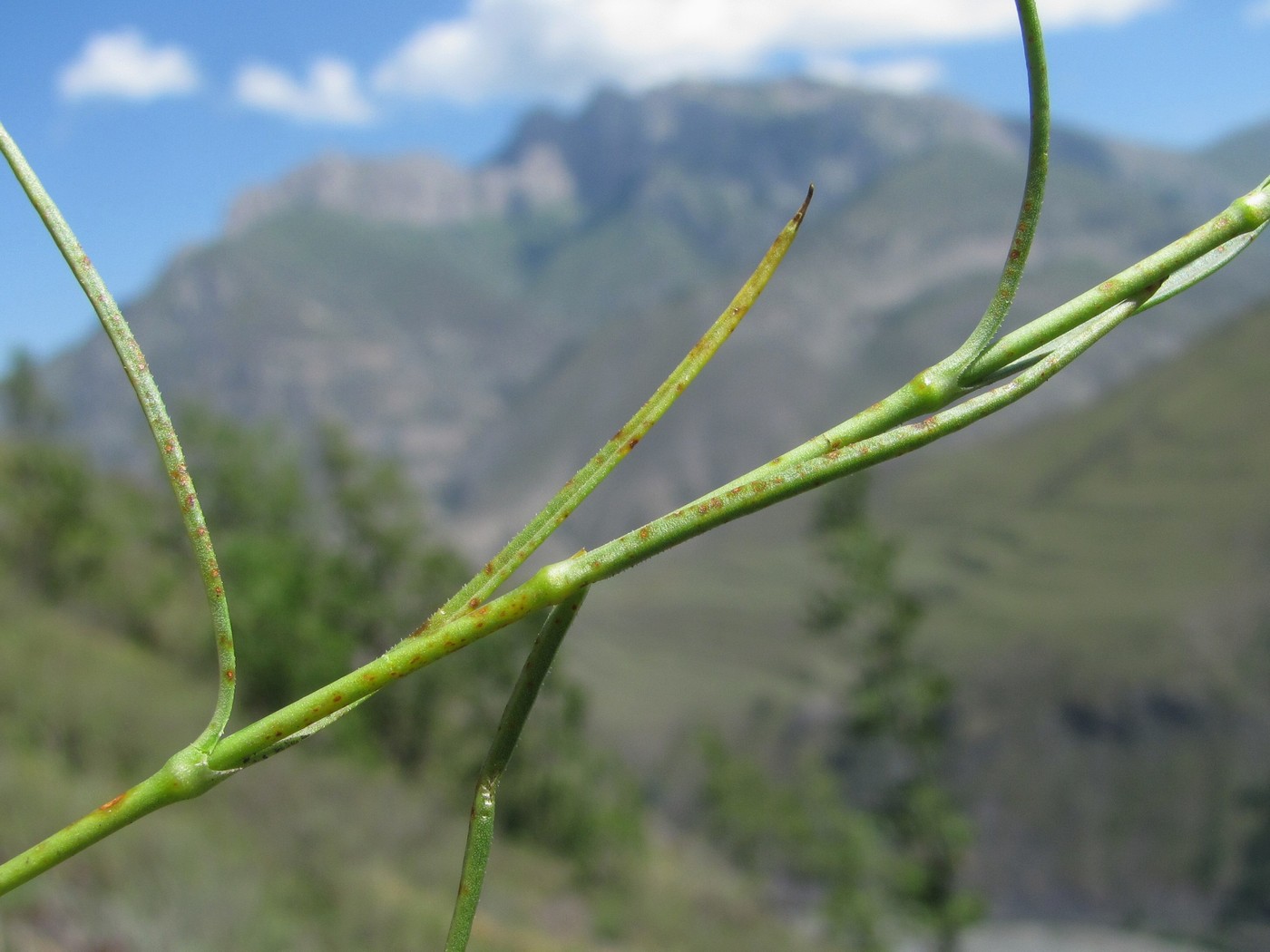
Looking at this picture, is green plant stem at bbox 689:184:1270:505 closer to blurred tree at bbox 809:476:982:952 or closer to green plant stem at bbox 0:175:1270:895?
green plant stem at bbox 0:175:1270:895

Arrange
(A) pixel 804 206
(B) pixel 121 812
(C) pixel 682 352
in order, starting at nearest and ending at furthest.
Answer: (B) pixel 121 812, (A) pixel 804 206, (C) pixel 682 352

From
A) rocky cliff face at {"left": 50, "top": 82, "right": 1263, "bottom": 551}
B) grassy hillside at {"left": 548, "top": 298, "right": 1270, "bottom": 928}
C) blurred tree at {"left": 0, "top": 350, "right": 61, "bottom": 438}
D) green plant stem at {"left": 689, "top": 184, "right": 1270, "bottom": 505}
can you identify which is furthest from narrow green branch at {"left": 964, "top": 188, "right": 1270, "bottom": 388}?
rocky cliff face at {"left": 50, "top": 82, "right": 1263, "bottom": 551}

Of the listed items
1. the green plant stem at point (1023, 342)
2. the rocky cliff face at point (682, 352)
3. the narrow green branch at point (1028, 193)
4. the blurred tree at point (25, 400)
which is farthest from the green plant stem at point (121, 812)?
the rocky cliff face at point (682, 352)

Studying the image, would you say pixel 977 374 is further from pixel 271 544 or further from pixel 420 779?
pixel 271 544

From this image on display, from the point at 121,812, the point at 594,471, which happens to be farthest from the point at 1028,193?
the point at 121,812

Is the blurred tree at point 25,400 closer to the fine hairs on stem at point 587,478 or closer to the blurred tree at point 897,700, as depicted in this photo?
the blurred tree at point 897,700

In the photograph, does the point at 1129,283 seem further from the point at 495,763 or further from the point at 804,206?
the point at 495,763

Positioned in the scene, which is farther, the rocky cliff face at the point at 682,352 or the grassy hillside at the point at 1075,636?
the rocky cliff face at the point at 682,352

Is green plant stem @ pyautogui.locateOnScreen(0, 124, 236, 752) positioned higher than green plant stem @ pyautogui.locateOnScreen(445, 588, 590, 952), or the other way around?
green plant stem @ pyautogui.locateOnScreen(0, 124, 236, 752)

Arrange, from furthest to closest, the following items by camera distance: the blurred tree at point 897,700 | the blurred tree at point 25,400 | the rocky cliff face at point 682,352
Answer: the rocky cliff face at point 682,352
the blurred tree at point 25,400
the blurred tree at point 897,700
